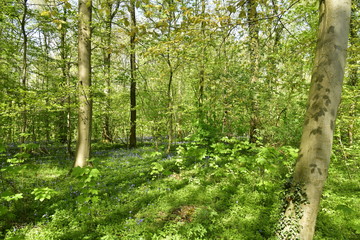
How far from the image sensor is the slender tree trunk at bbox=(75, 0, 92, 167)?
Result: 23.1ft

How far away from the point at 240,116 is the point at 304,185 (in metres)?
6.70

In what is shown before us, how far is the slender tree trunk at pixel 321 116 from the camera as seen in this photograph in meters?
2.50

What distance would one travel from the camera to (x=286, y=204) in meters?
2.97

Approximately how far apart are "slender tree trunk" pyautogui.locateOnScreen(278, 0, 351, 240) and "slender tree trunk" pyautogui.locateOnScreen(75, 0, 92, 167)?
695 cm

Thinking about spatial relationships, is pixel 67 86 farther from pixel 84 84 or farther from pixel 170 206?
pixel 170 206

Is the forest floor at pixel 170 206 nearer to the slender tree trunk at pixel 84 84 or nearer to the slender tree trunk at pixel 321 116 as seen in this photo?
the slender tree trunk at pixel 321 116

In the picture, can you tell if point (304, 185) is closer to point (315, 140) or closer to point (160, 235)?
point (315, 140)

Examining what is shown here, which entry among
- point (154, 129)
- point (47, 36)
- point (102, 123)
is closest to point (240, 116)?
point (154, 129)

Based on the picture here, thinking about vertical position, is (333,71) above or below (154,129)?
above

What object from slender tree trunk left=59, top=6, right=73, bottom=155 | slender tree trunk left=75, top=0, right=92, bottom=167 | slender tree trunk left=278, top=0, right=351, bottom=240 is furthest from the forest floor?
slender tree trunk left=59, top=6, right=73, bottom=155

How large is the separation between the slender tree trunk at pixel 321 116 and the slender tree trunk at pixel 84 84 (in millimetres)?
6945

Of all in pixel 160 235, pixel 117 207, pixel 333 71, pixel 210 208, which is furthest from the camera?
pixel 117 207

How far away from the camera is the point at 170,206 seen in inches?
197

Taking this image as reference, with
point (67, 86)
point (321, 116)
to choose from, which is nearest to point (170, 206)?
point (321, 116)
